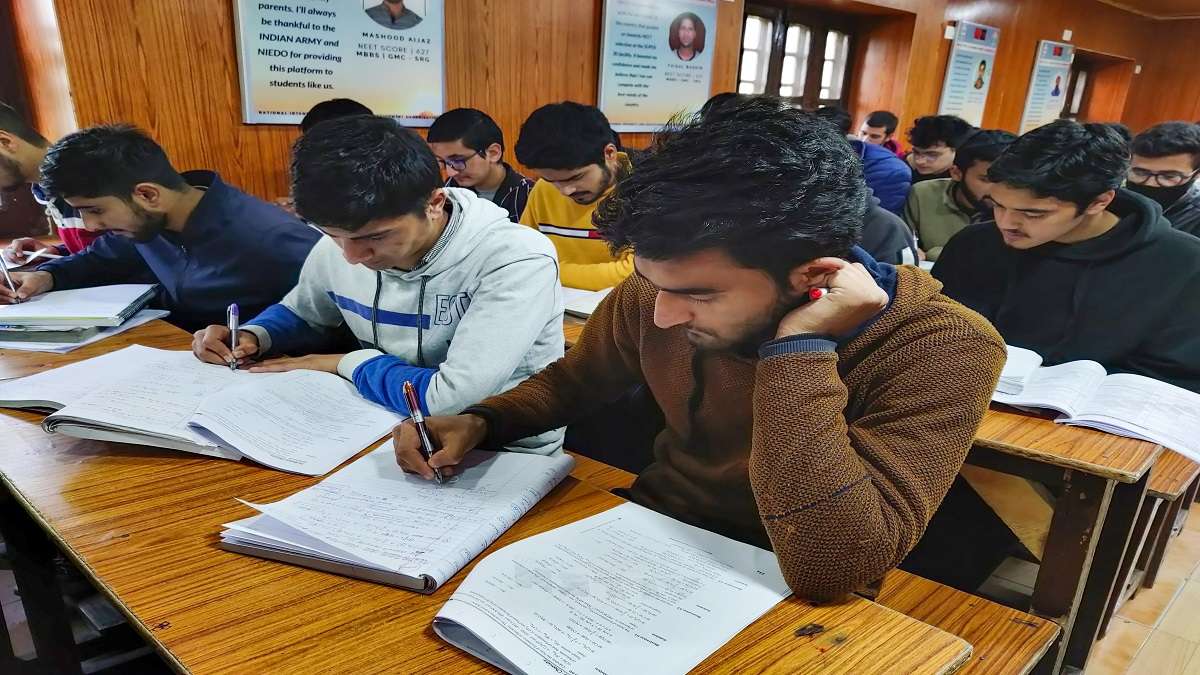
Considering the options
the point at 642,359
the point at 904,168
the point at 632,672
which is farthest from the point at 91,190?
the point at 904,168

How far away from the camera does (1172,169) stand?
288 cm

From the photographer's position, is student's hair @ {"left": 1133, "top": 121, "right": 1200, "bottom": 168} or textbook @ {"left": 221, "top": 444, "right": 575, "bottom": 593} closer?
textbook @ {"left": 221, "top": 444, "right": 575, "bottom": 593}

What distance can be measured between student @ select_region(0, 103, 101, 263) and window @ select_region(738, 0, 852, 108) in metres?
3.80

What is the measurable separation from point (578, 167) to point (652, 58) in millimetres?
2182

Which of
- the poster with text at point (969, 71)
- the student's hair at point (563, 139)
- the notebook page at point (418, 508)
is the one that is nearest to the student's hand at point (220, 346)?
the notebook page at point (418, 508)

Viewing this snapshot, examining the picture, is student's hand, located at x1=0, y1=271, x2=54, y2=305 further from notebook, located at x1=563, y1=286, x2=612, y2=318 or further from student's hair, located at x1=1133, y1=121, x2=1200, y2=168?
student's hair, located at x1=1133, y1=121, x2=1200, y2=168

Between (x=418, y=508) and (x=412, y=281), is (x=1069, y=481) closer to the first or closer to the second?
(x=418, y=508)

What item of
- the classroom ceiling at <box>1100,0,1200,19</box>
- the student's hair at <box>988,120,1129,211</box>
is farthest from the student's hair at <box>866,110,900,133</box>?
the classroom ceiling at <box>1100,0,1200,19</box>

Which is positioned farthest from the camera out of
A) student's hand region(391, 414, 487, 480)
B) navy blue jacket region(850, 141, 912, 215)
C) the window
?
the window

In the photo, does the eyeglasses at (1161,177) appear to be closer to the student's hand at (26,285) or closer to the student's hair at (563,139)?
the student's hair at (563,139)

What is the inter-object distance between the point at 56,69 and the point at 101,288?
3.41 ft

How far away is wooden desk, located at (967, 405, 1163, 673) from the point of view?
1.22m

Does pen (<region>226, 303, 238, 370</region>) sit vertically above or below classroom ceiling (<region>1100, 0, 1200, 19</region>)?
below

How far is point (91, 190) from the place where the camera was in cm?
170
